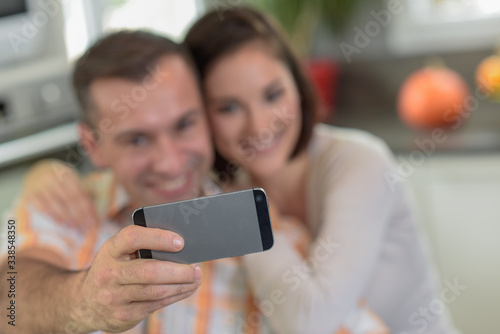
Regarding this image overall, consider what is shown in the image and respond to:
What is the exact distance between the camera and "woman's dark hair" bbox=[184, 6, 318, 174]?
889mm

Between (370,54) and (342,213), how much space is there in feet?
4.43

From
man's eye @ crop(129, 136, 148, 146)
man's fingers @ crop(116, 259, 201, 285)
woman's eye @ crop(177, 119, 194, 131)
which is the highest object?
man's fingers @ crop(116, 259, 201, 285)

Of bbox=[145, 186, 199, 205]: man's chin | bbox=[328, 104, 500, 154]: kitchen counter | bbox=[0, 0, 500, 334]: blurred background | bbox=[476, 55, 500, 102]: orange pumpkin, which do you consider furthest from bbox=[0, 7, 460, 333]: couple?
bbox=[476, 55, 500, 102]: orange pumpkin

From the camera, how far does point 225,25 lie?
35.7 inches

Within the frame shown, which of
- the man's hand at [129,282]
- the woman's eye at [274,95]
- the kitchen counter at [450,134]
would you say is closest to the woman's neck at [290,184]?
the woman's eye at [274,95]

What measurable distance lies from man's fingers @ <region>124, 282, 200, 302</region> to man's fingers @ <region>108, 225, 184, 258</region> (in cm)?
2

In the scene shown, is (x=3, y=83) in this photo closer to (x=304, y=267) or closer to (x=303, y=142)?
(x=303, y=142)

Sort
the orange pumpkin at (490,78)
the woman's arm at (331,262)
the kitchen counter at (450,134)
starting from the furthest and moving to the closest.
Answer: the orange pumpkin at (490,78)
the kitchen counter at (450,134)
the woman's arm at (331,262)

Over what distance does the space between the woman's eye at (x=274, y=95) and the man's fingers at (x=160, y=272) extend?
0.53 metres

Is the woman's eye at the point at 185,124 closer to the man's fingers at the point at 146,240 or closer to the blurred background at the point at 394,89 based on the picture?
the blurred background at the point at 394,89

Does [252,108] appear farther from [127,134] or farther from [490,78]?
[490,78]

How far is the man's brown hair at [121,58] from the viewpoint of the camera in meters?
0.79

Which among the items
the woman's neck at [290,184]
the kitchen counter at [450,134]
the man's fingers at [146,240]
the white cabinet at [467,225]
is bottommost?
the white cabinet at [467,225]

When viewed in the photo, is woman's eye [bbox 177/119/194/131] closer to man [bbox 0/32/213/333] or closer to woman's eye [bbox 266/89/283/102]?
man [bbox 0/32/213/333]
